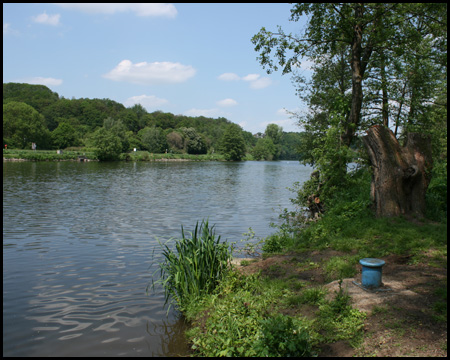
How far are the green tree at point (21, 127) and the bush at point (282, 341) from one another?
94.6m

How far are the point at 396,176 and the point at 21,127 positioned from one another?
304 ft

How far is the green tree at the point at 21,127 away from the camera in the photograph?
3413 inches

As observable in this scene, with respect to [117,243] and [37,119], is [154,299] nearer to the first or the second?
[117,243]

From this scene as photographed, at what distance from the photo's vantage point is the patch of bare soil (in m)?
4.39

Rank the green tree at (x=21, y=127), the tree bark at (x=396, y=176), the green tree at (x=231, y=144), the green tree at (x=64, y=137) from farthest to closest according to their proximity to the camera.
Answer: the green tree at (x=231, y=144), the green tree at (x=64, y=137), the green tree at (x=21, y=127), the tree bark at (x=396, y=176)

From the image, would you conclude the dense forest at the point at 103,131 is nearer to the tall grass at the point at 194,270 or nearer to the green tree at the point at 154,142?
the green tree at the point at 154,142

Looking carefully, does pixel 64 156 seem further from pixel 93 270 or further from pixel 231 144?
pixel 93 270

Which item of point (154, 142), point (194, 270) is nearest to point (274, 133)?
point (154, 142)

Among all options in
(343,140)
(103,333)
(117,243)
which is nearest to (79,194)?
(117,243)

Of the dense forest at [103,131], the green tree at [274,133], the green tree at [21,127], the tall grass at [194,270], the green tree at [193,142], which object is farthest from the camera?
the green tree at [274,133]

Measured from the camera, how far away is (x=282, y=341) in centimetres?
458

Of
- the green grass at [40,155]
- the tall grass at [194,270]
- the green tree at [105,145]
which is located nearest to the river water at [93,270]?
the tall grass at [194,270]

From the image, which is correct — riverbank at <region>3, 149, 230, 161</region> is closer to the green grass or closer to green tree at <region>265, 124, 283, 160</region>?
the green grass

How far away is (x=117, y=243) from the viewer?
1212 cm
